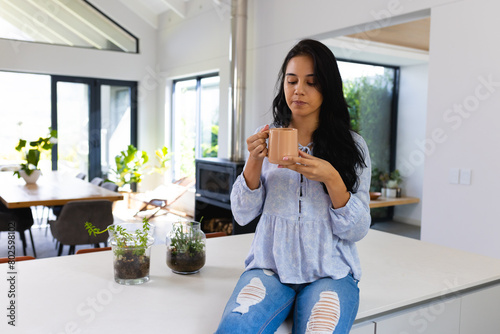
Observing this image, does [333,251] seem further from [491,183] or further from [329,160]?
[491,183]

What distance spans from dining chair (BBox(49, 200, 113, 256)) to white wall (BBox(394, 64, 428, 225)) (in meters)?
4.20

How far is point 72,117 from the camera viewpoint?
7281mm

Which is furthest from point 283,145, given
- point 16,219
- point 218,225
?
point 218,225

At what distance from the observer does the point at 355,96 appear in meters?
5.77

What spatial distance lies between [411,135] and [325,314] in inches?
216

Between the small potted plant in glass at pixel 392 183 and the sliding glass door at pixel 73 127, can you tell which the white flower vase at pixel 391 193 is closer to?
the small potted plant in glass at pixel 392 183

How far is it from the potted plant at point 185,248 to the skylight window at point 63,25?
20.7 ft

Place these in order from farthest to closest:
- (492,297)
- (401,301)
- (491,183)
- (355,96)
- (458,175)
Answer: (355,96) → (458,175) → (491,183) → (492,297) → (401,301)

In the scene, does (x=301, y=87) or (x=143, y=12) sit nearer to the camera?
(x=301, y=87)

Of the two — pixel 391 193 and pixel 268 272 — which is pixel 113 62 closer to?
pixel 391 193

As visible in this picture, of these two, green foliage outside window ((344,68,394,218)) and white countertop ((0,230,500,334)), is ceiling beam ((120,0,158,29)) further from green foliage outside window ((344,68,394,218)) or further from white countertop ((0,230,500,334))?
white countertop ((0,230,500,334))

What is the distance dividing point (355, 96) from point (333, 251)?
4698 mm

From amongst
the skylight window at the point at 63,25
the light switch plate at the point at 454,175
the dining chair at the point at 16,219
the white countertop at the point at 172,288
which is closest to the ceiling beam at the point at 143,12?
the skylight window at the point at 63,25

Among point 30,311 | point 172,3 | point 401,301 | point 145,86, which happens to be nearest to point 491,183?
point 401,301
